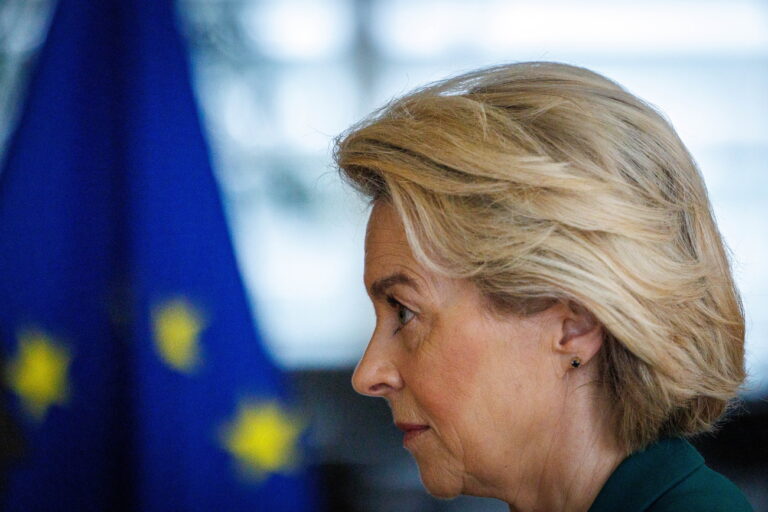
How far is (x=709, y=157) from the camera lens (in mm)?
4250

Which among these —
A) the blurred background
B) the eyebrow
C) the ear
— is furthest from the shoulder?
the blurred background

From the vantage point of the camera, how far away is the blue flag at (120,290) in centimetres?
177

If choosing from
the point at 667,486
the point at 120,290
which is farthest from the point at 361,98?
the point at 667,486

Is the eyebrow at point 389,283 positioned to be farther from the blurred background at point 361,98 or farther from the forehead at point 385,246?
the blurred background at point 361,98

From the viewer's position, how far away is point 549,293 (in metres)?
1.21

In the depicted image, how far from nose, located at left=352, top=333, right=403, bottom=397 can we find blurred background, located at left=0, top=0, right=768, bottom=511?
2.35m

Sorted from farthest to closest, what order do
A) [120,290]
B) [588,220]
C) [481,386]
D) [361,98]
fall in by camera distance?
[361,98], [120,290], [481,386], [588,220]

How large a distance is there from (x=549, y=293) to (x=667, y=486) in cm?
31

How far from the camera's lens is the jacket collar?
123 cm

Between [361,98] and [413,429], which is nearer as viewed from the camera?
[413,429]

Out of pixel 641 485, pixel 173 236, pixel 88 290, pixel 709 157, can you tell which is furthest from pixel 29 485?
pixel 709 157

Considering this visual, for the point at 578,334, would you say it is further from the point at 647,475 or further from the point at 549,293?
the point at 647,475

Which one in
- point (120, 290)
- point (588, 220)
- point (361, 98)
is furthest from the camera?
point (361, 98)

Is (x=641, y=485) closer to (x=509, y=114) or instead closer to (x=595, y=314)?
(x=595, y=314)
